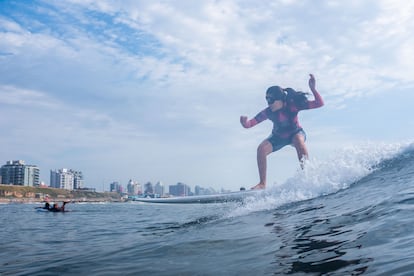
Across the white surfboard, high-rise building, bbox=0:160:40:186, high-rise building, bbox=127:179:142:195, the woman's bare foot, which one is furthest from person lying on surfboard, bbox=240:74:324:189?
high-rise building, bbox=127:179:142:195

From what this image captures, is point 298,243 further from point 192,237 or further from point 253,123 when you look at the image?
point 253,123

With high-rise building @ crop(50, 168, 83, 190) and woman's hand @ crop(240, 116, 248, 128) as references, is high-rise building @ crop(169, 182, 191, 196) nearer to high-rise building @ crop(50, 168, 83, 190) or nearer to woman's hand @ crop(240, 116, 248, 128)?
high-rise building @ crop(50, 168, 83, 190)

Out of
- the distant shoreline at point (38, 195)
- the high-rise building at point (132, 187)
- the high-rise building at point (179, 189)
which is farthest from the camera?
the high-rise building at point (132, 187)

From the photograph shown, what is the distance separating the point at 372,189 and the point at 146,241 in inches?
197

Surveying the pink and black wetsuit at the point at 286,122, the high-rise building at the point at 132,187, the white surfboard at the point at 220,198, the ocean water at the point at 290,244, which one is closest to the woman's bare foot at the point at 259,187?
the white surfboard at the point at 220,198

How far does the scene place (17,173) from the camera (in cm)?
14362

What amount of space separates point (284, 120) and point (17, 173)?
15740 cm

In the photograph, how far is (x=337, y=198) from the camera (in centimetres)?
770

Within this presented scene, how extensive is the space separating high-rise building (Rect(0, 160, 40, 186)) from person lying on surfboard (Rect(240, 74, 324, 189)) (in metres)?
155

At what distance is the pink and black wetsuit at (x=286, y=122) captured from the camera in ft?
36.0

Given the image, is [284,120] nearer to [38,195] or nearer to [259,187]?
[259,187]

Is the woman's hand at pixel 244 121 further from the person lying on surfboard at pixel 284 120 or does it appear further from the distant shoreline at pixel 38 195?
the distant shoreline at pixel 38 195

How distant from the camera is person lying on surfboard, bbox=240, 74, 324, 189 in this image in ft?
35.7

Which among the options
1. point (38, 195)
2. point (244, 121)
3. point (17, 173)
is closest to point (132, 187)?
point (17, 173)
